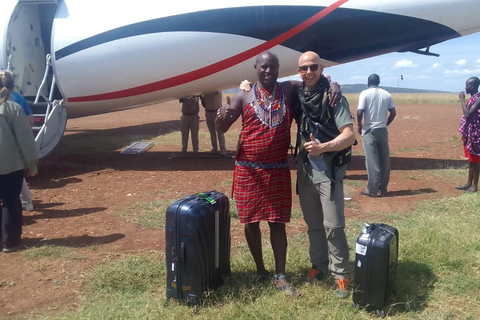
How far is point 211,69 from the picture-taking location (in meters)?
7.85

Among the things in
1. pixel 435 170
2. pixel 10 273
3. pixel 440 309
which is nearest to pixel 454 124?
pixel 435 170

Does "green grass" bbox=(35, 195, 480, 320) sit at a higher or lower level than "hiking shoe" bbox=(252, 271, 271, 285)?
lower

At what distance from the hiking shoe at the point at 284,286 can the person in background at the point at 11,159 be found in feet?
9.50

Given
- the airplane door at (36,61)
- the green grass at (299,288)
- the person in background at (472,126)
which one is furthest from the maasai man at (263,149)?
the airplane door at (36,61)

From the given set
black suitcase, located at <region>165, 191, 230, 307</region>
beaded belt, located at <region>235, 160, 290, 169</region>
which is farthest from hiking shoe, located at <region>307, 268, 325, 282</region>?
beaded belt, located at <region>235, 160, 290, 169</region>

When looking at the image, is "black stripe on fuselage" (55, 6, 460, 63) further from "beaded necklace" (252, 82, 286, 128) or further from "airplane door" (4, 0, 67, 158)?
"beaded necklace" (252, 82, 286, 128)

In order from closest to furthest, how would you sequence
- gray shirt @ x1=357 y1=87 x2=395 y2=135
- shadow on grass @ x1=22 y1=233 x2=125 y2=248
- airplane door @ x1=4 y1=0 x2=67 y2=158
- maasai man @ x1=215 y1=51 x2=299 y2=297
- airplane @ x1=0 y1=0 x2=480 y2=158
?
maasai man @ x1=215 y1=51 x2=299 y2=297 < shadow on grass @ x1=22 y1=233 x2=125 y2=248 < gray shirt @ x1=357 y1=87 x2=395 y2=135 < airplane @ x1=0 y1=0 x2=480 y2=158 < airplane door @ x1=4 y1=0 x2=67 y2=158

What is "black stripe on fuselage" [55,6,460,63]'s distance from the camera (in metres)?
7.29

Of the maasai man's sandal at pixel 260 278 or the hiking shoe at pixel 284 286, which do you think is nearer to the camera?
the hiking shoe at pixel 284 286

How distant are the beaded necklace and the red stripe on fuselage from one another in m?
4.44

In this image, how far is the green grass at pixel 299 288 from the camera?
10.4 ft

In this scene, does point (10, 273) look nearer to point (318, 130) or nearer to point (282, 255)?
point (282, 255)

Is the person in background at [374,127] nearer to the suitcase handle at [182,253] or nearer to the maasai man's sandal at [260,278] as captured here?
the maasai man's sandal at [260,278]

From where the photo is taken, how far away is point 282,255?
3521 millimetres
